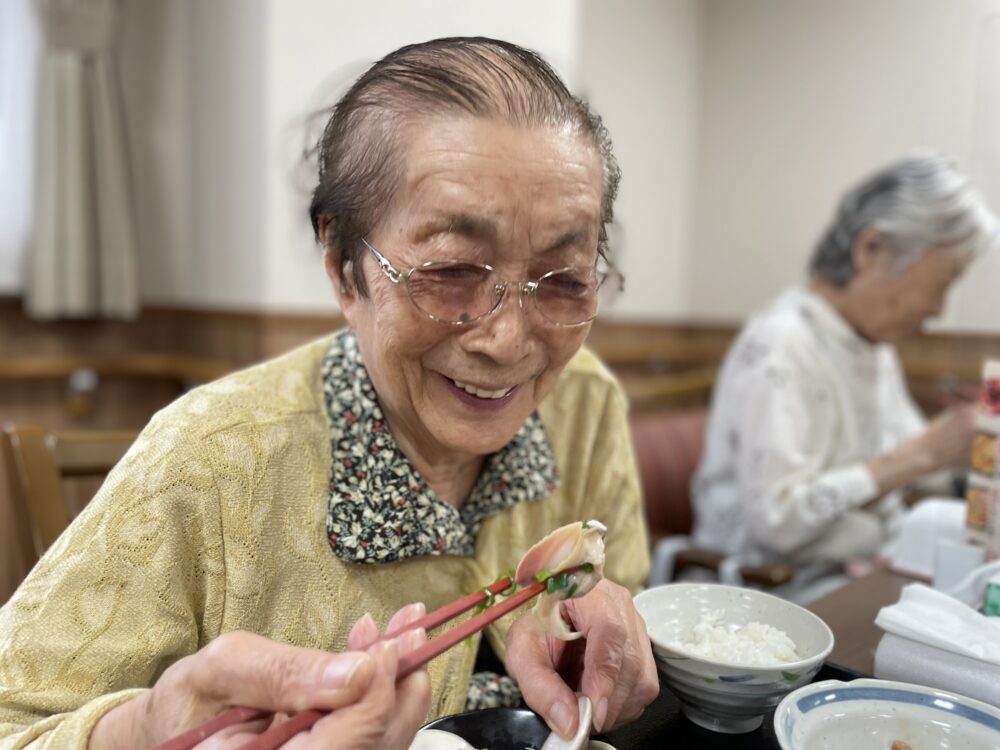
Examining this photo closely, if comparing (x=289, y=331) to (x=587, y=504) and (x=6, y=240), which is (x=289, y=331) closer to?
(x=6, y=240)

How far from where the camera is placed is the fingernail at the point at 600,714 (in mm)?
767

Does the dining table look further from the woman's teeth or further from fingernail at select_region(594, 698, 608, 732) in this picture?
the woman's teeth

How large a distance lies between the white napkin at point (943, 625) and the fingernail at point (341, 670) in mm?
697

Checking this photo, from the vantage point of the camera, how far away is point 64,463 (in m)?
1.30

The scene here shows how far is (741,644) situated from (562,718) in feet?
0.83

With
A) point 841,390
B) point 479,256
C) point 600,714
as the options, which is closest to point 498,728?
point 600,714

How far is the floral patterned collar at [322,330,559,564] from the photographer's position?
3.36 ft

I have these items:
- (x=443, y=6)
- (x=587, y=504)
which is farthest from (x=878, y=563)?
(x=443, y=6)

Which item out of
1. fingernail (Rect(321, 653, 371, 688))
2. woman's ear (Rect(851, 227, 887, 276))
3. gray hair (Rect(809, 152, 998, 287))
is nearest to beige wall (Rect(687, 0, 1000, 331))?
gray hair (Rect(809, 152, 998, 287))

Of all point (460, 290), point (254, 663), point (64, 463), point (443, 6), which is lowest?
point (64, 463)

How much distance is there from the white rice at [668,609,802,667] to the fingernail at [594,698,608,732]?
102 mm

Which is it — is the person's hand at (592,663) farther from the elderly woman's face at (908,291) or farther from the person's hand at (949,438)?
the elderly woman's face at (908,291)

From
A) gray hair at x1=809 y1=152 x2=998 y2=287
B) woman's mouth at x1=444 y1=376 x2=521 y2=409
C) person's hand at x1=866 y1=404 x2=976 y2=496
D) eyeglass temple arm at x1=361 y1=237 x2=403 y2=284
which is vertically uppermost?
eyeglass temple arm at x1=361 y1=237 x2=403 y2=284

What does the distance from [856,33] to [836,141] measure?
0.50 m
